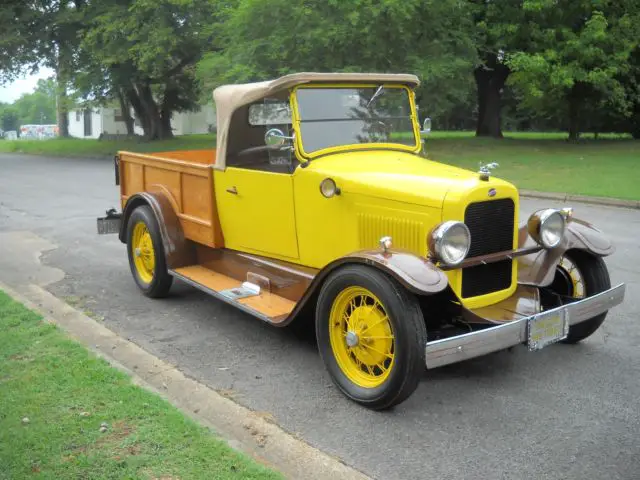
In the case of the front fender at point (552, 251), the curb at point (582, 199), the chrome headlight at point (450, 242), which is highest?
the chrome headlight at point (450, 242)

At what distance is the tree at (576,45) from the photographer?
18844mm

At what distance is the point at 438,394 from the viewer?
421 cm

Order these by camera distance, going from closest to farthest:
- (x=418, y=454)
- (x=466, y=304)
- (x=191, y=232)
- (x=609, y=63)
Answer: (x=418, y=454)
(x=466, y=304)
(x=191, y=232)
(x=609, y=63)

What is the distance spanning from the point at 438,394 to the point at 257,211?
2.06 meters

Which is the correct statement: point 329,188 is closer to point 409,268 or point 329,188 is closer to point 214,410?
point 409,268

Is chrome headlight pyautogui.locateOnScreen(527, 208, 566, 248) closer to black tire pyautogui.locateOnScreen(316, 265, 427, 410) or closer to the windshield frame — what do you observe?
black tire pyautogui.locateOnScreen(316, 265, 427, 410)

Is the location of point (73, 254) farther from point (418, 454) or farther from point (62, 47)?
point (62, 47)

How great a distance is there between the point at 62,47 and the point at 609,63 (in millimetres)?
21952

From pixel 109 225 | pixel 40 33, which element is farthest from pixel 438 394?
pixel 40 33

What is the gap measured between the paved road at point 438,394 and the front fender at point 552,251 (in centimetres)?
61

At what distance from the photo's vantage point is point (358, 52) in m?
18.0

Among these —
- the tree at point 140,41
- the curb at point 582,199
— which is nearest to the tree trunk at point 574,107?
the curb at point 582,199

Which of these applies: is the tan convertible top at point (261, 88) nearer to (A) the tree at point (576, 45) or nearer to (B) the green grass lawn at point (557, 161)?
(B) the green grass lawn at point (557, 161)

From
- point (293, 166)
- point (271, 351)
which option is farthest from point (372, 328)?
point (293, 166)
